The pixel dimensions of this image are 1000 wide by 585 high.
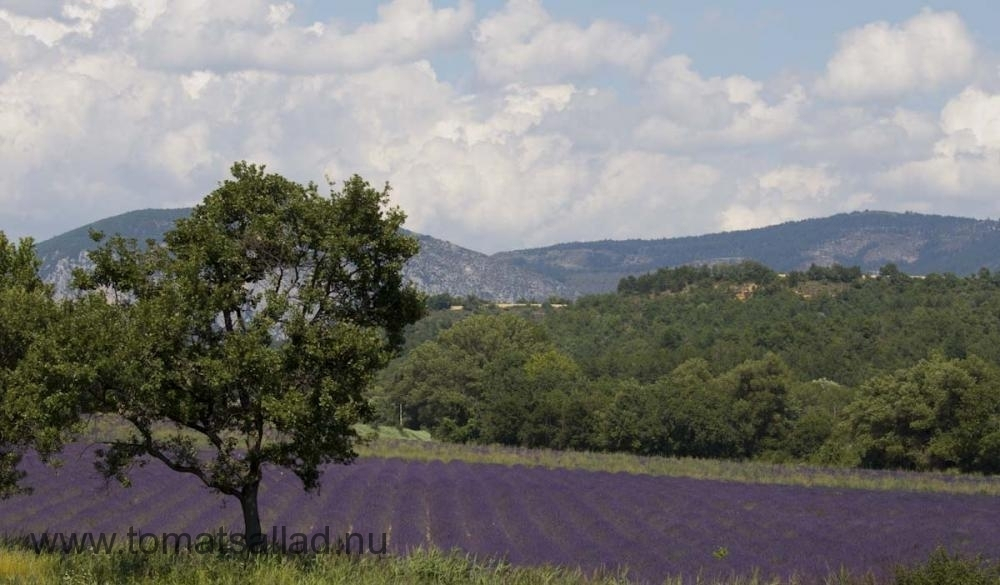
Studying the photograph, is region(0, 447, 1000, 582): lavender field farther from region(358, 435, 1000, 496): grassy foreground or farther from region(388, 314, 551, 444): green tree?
region(388, 314, 551, 444): green tree

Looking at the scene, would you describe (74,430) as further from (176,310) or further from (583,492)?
(583,492)

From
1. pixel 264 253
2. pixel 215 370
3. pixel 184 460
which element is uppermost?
pixel 264 253

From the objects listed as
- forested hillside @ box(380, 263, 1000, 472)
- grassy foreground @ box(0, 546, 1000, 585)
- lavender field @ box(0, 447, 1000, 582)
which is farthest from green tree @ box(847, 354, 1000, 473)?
grassy foreground @ box(0, 546, 1000, 585)

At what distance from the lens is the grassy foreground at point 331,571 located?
19.7m

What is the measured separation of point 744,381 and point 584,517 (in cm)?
5970

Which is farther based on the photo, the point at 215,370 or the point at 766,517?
the point at 766,517

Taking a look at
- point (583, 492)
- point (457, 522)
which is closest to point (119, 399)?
point (457, 522)

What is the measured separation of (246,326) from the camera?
22.8 metres

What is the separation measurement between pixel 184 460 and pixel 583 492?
20.8m

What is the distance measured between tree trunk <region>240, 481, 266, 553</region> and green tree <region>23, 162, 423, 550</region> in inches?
1.0

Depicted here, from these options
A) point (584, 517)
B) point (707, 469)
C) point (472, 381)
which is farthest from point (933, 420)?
point (472, 381)

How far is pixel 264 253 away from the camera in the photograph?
22.9 meters

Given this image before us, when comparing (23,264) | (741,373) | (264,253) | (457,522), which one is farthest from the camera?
(741,373)

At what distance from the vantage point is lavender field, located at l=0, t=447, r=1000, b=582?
86.2 feet
